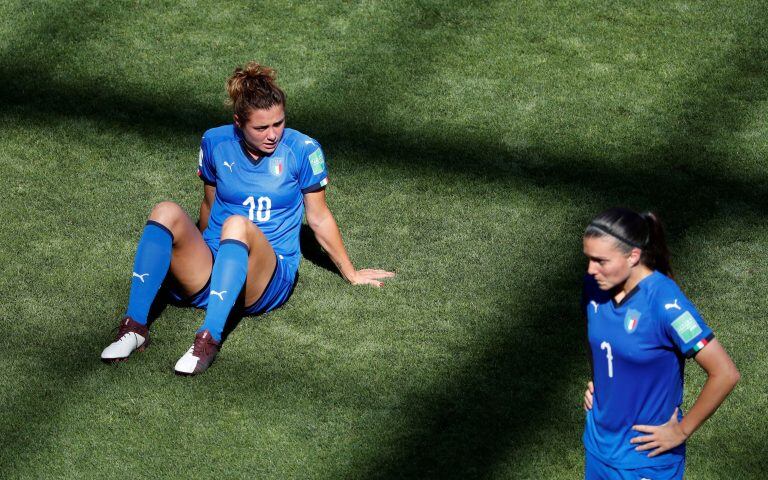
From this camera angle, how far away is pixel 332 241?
4531 mm

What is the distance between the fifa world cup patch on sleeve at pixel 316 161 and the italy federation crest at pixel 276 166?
12cm

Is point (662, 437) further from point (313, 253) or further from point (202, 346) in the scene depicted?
point (313, 253)

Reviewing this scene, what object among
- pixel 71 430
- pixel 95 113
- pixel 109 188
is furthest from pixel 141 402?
pixel 95 113

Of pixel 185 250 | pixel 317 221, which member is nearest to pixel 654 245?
pixel 317 221

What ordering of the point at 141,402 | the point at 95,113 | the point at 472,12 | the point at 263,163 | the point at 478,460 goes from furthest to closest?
the point at 472,12 < the point at 95,113 < the point at 263,163 < the point at 141,402 < the point at 478,460

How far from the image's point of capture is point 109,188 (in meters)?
5.31

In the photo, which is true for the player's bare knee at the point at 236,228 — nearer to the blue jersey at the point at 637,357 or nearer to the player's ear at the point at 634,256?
the blue jersey at the point at 637,357

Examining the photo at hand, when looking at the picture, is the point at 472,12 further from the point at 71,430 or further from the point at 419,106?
the point at 71,430

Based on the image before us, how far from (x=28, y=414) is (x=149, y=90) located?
A: 2.42m

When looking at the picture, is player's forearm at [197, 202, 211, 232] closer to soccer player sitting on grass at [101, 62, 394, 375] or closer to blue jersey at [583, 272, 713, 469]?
soccer player sitting on grass at [101, 62, 394, 375]

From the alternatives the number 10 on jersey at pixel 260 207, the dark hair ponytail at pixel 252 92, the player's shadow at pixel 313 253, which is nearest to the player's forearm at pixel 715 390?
the dark hair ponytail at pixel 252 92

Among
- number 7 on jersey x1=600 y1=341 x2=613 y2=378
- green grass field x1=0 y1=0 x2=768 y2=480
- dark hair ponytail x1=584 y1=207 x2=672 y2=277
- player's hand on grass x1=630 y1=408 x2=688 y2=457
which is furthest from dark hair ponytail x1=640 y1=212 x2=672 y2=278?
green grass field x1=0 y1=0 x2=768 y2=480

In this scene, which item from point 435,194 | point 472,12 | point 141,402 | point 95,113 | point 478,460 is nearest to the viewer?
point 478,460

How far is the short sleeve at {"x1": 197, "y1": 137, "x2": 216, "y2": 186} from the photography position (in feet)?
14.6
